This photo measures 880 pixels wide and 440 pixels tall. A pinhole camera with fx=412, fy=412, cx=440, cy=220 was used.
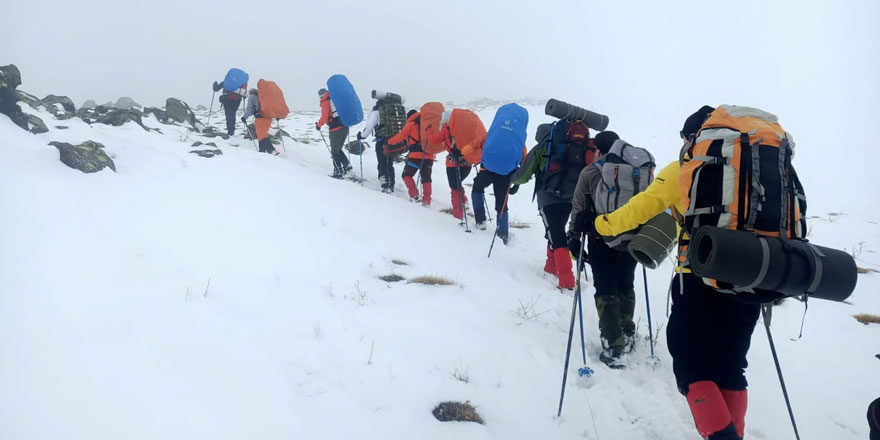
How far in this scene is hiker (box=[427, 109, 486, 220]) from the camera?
27.7 ft

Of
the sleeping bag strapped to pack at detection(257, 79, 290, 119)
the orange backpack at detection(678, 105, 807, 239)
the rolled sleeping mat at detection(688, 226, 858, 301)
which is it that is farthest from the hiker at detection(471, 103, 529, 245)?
the sleeping bag strapped to pack at detection(257, 79, 290, 119)

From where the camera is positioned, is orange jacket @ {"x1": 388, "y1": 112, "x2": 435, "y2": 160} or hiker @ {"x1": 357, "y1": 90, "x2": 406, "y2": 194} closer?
orange jacket @ {"x1": 388, "y1": 112, "x2": 435, "y2": 160}

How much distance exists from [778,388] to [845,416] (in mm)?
490

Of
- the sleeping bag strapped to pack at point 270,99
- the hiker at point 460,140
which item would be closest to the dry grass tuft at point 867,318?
the hiker at point 460,140

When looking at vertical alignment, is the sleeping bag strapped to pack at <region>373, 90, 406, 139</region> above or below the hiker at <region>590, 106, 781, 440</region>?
above

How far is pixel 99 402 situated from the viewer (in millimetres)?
2449

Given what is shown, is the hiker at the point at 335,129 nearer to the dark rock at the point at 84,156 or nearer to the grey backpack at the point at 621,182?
the dark rock at the point at 84,156

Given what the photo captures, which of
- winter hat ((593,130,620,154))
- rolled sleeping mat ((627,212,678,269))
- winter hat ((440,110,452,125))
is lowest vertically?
rolled sleeping mat ((627,212,678,269))

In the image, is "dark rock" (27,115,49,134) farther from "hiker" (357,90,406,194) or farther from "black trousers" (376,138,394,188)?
"black trousers" (376,138,394,188)

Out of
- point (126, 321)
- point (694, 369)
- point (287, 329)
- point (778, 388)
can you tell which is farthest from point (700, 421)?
point (126, 321)

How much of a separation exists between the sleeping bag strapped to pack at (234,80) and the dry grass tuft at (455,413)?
14.8 meters

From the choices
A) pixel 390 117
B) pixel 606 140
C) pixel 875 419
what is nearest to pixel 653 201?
pixel 875 419

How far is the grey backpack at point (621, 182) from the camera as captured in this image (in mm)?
4004

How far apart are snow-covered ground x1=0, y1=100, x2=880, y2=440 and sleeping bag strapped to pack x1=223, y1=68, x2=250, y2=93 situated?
8.09 m
